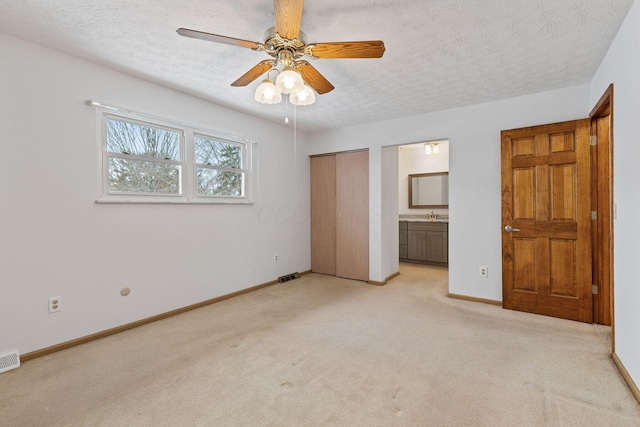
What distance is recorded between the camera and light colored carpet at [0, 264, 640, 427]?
1691 mm

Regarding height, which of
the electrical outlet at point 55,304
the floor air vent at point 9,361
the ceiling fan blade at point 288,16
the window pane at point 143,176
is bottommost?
the floor air vent at point 9,361

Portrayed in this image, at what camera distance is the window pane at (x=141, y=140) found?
9.33 ft

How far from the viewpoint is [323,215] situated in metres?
5.07

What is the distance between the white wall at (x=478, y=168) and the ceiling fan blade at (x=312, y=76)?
2.12 metres

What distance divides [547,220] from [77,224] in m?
4.44

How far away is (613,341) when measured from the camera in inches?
88.4

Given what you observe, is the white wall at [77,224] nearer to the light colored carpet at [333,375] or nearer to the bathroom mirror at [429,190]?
the light colored carpet at [333,375]

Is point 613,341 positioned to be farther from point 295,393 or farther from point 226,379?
point 226,379

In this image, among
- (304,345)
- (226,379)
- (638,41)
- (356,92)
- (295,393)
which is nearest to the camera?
(638,41)

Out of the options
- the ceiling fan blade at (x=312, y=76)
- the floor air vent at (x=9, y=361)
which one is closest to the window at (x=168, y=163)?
the floor air vent at (x=9, y=361)

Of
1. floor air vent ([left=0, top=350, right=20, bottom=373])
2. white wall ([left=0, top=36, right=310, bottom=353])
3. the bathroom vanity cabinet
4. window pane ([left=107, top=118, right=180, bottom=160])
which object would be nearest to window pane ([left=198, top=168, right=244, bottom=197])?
white wall ([left=0, top=36, right=310, bottom=353])

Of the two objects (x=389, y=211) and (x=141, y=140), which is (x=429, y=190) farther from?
(x=141, y=140)

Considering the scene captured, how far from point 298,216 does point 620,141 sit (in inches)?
149

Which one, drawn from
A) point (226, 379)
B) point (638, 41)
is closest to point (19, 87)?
point (226, 379)
